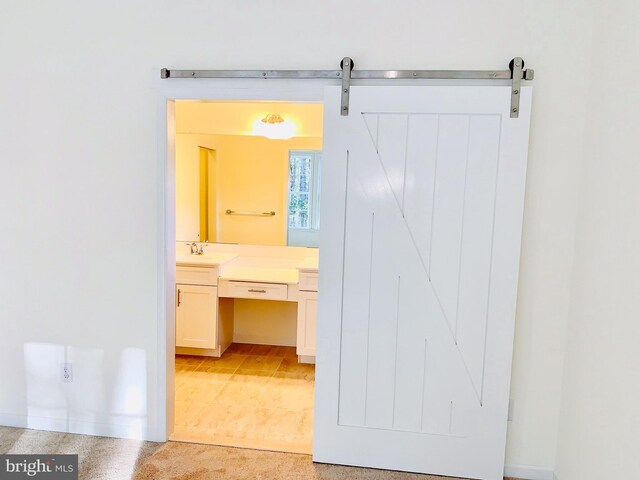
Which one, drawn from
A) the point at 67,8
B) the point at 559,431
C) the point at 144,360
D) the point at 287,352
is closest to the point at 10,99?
the point at 67,8

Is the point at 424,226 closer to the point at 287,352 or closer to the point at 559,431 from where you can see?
the point at 559,431

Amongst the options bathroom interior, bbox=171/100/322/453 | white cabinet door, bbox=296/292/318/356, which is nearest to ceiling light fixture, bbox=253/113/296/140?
bathroom interior, bbox=171/100/322/453

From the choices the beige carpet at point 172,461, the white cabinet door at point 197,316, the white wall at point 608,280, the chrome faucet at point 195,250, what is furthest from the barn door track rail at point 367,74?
the chrome faucet at point 195,250

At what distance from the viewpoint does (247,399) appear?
10.9ft

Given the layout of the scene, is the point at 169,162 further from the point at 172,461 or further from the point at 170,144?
the point at 172,461

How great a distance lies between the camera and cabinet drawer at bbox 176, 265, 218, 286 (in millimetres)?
3938

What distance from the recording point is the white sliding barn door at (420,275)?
2.24 metres

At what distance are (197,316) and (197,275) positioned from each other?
0.34 metres

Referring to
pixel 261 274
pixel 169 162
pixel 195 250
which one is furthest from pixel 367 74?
pixel 195 250

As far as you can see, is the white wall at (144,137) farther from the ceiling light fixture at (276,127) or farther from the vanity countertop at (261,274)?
the ceiling light fixture at (276,127)

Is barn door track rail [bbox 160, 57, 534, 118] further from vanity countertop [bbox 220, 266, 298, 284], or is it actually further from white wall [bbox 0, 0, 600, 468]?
vanity countertop [bbox 220, 266, 298, 284]

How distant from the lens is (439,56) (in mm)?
2287

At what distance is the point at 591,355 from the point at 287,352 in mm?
2733

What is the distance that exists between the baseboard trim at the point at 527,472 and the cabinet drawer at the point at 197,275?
8.16 ft
